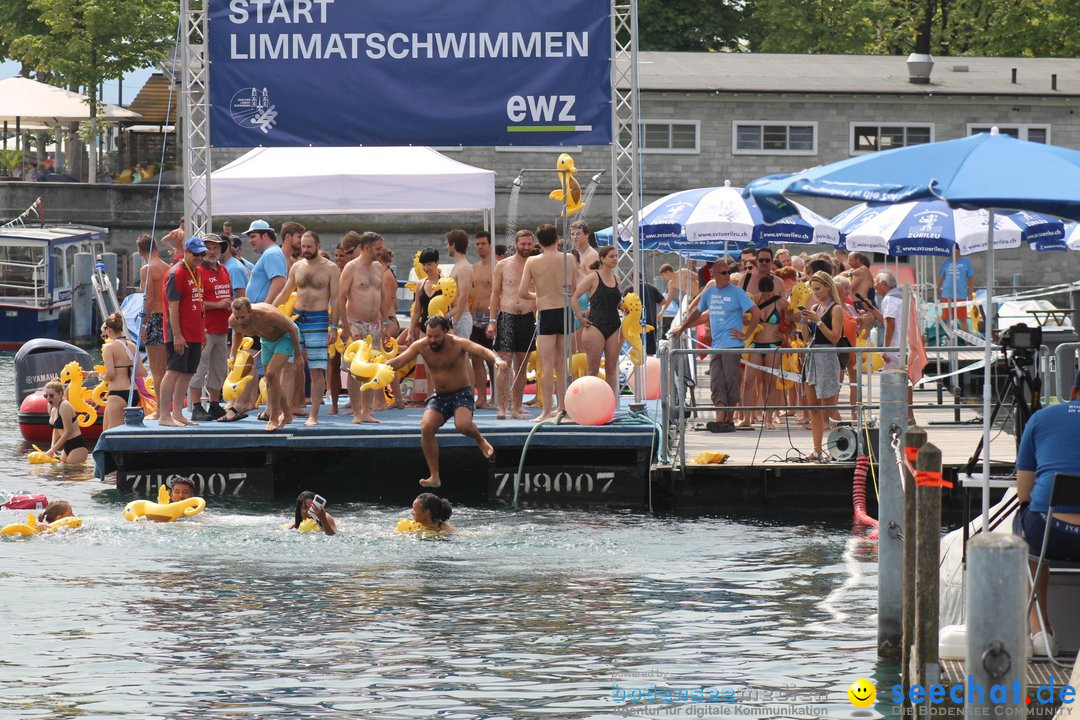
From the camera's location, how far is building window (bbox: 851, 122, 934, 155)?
1593 inches

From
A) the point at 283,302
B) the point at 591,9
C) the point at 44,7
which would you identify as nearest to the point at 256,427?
the point at 283,302

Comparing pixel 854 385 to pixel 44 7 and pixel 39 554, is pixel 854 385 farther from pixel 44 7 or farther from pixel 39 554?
pixel 44 7

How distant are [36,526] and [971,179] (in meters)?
8.80

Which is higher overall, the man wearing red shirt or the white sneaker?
the man wearing red shirt

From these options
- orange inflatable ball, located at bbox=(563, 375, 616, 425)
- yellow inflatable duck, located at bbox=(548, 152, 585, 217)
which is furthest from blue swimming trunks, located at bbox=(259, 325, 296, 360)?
yellow inflatable duck, located at bbox=(548, 152, 585, 217)

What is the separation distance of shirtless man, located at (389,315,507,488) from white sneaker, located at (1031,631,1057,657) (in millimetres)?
7399

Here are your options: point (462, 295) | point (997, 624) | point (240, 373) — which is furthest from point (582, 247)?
point (997, 624)

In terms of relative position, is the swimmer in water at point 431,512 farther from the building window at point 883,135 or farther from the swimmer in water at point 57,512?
the building window at point 883,135

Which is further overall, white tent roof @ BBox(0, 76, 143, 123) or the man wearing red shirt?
white tent roof @ BBox(0, 76, 143, 123)

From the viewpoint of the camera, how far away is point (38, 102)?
4541cm

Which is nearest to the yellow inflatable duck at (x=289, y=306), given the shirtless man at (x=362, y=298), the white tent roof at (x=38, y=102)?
the shirtless man at (x=362, y=298)

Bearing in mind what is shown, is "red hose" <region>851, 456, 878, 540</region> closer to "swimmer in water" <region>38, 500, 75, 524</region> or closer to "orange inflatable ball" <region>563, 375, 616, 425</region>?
"orange inflatable ball" <region>563, 375, 616, 425</region>

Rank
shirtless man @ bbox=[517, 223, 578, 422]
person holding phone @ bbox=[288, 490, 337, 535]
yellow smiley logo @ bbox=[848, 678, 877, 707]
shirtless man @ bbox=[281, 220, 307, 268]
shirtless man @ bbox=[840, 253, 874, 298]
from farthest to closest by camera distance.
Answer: shirtless man @ bbox=[840, 253, 874, 298] < shirtless man @ bbox=[281, 220, 307, 268] < shirtless man @ bbox=[517, 223, 578, 422] < person holding phone @ bbox=[288, 490, 337, 535] < yellow smiley logo @ bbox=[848, 678, 877, 707]

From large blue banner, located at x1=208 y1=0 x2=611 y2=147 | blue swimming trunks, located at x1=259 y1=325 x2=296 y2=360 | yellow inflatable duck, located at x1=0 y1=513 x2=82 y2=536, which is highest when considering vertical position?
large blue banner, located at x1=208 y1=0 x2=611 y2=147
